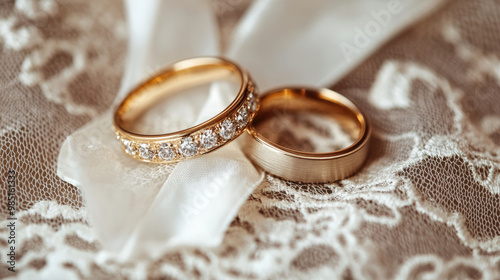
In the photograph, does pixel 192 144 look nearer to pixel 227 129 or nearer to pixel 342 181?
pixel 227 129

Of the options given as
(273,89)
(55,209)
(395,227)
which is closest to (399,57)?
(273,89)

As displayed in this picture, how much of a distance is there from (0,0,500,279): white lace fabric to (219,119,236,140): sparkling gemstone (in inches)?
4.5

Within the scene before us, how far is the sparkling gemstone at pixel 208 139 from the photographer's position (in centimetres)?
85

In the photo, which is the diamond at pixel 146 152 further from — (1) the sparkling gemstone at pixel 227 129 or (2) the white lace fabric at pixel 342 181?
(1) the sparkling gemstone at pixel 227 129

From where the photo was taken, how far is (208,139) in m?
0.86

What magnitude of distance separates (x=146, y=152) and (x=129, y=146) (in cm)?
4

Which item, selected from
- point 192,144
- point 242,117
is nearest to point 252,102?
point 242,117

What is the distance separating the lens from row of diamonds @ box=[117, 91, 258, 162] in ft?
2.80

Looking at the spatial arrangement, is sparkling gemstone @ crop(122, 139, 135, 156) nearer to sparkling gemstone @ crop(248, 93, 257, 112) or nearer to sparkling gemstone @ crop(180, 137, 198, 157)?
sparkling gemstone @ crop(180, 137, 198, 157)

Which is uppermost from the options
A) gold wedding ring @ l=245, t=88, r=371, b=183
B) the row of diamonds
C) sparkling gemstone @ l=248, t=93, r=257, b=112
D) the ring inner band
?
sparkling gemstone @ l=248, t=93, r=257, b=112

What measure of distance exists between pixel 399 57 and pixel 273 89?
13.4 inches

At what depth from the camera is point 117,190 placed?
79 centimetres

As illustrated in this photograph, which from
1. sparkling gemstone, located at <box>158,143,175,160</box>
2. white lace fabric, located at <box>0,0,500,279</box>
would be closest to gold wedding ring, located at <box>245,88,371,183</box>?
white lace fabric, located at <box>0,0,500,279</box>

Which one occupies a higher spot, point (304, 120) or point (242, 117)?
point (242, 117)
